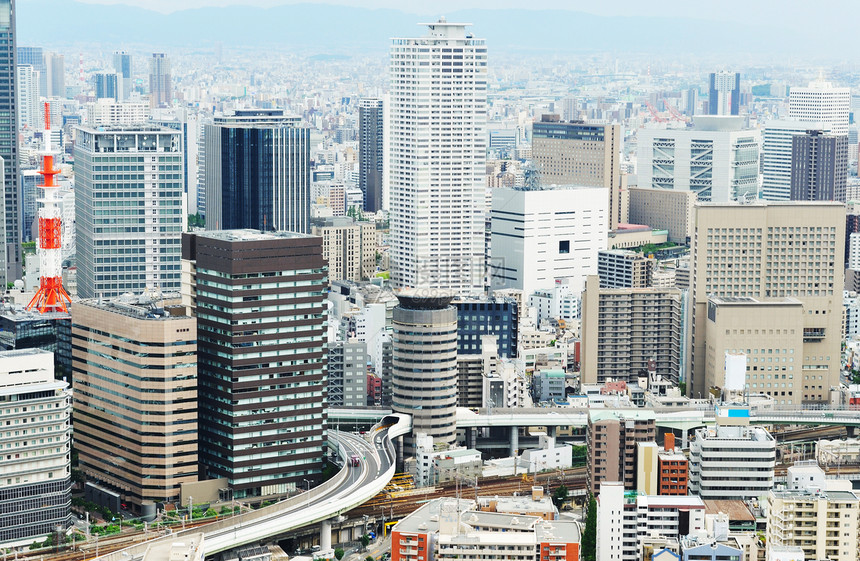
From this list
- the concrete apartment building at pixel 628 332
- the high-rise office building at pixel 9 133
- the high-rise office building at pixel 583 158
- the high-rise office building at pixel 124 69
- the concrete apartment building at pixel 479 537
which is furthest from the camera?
the high-rise office building at pixel 124 69

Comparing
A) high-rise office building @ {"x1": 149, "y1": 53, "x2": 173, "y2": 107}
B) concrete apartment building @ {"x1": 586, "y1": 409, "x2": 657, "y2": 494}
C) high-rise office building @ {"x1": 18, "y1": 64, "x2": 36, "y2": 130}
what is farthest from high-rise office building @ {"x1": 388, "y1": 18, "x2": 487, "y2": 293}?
high-rise office building @ {"x1": 149, "y1": 53, "x2": 173, "y2": 107}

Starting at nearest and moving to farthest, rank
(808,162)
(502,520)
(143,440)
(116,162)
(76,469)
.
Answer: (502,520)
(143,440)
(76,469)
(116,162)
(808,162)

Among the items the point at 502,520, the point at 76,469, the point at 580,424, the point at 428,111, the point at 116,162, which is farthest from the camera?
the point at 428,111

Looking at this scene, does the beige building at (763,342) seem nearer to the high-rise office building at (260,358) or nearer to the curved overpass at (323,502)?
the curved overpass at (323,502)

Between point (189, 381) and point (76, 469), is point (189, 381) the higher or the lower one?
the higher one

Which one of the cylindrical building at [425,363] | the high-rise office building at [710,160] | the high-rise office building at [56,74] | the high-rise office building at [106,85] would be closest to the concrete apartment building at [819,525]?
the cylindrical building at [425,363]

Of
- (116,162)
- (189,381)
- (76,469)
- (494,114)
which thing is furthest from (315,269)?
(494,114)

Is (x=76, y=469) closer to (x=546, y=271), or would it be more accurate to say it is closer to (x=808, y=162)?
(x=546, y=271)
